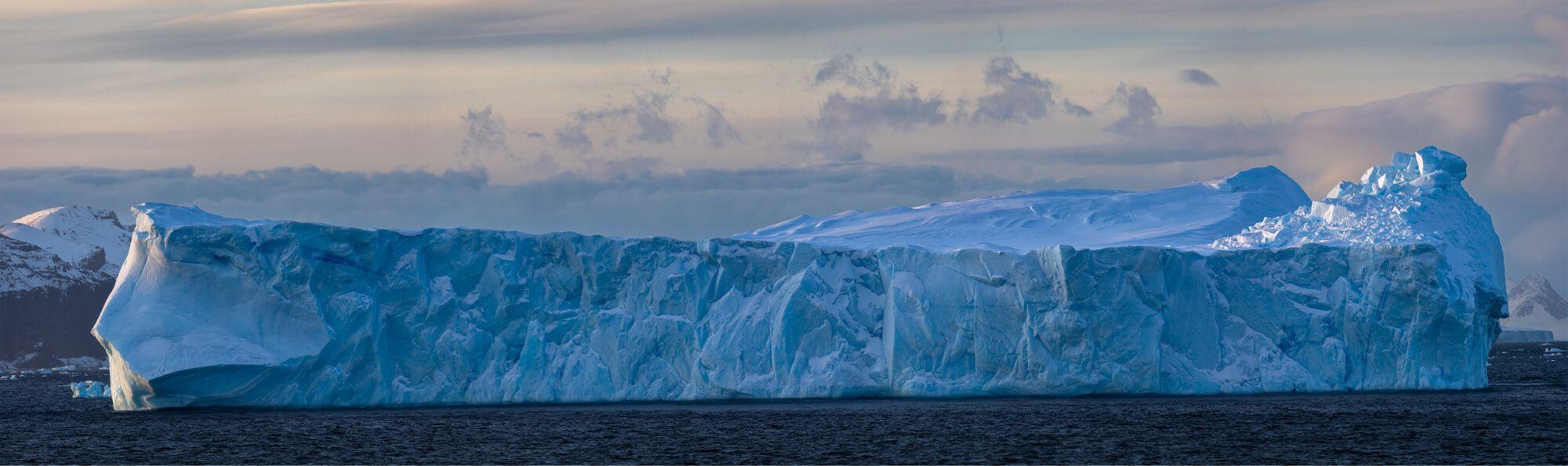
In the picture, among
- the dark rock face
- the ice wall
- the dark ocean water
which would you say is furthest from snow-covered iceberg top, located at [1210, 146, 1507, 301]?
the dark rock face

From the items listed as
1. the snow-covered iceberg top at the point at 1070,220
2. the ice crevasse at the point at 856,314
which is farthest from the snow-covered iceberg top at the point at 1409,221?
the snow-covered iceberg top at the point at 1070,220

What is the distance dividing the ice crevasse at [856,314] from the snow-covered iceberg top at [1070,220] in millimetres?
2130

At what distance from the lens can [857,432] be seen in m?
27.5

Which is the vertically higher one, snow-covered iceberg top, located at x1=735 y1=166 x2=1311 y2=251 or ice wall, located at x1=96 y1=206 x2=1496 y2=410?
snow-covered iceberg top, located at x1=735 y1=166 x2=1311 y2=251

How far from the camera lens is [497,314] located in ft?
106

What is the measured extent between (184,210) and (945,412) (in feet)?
49.5

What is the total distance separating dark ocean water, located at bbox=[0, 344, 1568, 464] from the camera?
24234 mm

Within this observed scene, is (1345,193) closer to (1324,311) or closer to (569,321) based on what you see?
(1324,311)

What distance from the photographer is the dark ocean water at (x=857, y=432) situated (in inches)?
954

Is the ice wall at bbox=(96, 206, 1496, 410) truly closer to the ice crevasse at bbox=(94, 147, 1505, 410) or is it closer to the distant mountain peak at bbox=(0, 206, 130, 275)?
the ice crevasse at bbox=(94, 147, 1505, 410)

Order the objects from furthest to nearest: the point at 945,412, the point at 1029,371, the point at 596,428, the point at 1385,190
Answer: the point at 1385,190 → the point at 1029,371 → the point at 945,412 → the point at 596,428

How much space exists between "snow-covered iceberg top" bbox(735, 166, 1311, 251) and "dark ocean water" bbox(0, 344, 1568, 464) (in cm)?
426

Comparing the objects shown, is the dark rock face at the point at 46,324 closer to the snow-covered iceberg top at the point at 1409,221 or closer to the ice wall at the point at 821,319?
the ice wall at the point at 821,319

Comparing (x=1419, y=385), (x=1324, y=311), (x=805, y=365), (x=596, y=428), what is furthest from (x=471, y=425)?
(x=1419, y=385)
